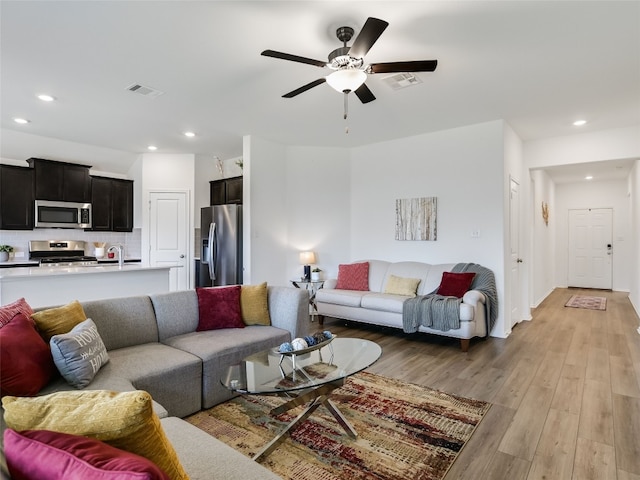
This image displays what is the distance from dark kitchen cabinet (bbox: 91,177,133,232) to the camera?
20.1 ft

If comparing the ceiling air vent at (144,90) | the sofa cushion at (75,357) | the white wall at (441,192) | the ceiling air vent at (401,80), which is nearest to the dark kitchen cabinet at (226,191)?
the white wall at (441,192)

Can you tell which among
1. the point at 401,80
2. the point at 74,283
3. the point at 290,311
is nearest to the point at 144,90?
the point at 74,283

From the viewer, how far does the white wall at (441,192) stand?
14.9ft

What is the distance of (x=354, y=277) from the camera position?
17.1 ft

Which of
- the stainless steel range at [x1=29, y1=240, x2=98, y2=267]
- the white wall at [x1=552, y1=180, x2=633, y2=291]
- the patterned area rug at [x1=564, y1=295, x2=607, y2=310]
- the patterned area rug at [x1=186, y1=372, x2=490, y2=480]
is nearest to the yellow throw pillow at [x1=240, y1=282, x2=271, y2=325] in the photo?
the patterned area rug at [x1=186, y1=372, x2=490, y2=480]

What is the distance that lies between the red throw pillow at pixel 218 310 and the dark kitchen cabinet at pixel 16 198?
13.2 feet

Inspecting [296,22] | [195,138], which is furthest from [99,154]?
[296,22]

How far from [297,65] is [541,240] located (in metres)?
6.17

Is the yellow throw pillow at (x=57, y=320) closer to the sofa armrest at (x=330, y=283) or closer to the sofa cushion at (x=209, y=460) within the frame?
the sofa cushion at (x=209, y=460)

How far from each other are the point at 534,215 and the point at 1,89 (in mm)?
7446

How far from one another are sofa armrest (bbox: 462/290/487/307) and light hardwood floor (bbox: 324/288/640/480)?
0.53 meters

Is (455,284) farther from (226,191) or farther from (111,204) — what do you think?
(111,204)

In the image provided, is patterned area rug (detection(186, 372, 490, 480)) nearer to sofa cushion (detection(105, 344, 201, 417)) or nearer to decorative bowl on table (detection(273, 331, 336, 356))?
sofa cushion (detection(105, 344, 201, 417))

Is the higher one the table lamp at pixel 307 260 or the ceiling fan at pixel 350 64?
the ceiling fan at pixel 350 64
